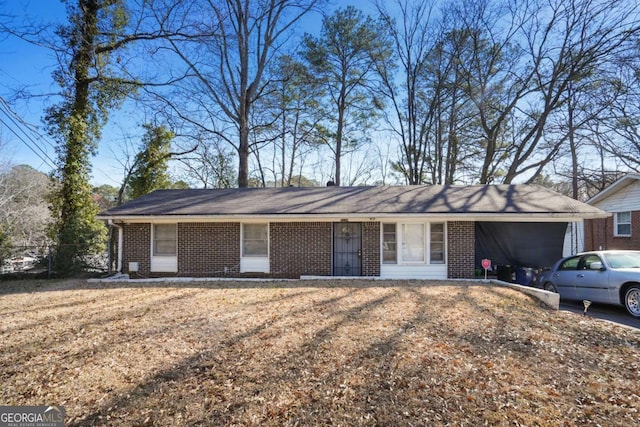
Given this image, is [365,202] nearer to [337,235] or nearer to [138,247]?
[337,235]

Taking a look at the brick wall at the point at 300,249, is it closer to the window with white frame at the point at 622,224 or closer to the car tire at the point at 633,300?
the car tire at the point at 633,300

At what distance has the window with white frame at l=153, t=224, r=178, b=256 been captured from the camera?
1130cm

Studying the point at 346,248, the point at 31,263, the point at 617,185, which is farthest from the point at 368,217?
the point at 617,185

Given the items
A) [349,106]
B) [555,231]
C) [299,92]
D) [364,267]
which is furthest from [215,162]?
[555,231]

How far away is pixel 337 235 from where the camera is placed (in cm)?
1095

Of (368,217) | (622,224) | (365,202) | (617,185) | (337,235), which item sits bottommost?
(337,235)

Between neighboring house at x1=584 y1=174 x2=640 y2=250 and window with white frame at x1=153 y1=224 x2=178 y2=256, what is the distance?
17.5 meters

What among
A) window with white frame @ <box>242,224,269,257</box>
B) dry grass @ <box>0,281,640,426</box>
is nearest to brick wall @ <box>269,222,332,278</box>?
window with white frame @ <box>242,224,269,257</box>

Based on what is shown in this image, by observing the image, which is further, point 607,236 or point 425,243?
point 607,236

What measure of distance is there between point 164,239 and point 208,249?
5.52 feet

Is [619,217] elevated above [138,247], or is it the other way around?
[619,217]

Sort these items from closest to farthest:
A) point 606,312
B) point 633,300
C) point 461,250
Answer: point 633,300
point 606,312
point 461,250

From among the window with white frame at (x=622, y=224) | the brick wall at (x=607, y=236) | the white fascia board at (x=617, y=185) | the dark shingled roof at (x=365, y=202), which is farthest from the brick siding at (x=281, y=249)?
the window with white frame at (x=622, y=224)

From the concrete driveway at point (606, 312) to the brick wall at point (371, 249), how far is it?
4.99 meters
